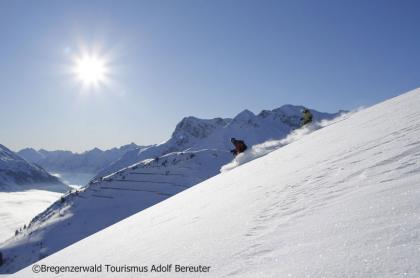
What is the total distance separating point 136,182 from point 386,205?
86.4 metres

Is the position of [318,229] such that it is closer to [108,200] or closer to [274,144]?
[274,144]

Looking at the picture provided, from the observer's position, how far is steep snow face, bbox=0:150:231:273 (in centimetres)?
6088

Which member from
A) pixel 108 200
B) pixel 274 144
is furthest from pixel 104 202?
pixel 274 144

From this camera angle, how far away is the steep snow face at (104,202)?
60.9 metres

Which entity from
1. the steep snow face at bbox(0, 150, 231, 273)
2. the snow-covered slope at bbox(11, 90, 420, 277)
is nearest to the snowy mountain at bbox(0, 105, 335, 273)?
the steep snow face at bbox(0, 150, 231, 273)

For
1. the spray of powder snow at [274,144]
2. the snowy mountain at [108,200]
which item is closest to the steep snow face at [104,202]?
the snowy mountain at [108,200]

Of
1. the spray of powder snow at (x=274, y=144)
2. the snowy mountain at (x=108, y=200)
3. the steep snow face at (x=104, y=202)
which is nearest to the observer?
the spray of powder snow at (x=274, y=144)

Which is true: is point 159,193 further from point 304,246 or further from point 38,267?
point 304,246

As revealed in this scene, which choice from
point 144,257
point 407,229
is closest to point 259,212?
point 144,257

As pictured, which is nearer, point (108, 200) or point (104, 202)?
point (104, 202)

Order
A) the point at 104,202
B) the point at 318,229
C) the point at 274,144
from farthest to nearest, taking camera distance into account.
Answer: the point at 104,202 → the point at 274,144 → the point at 318,229

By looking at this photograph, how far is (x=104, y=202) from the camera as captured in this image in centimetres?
7681

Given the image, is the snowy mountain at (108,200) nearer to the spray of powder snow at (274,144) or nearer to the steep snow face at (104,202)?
the steep snow face at (104,202)

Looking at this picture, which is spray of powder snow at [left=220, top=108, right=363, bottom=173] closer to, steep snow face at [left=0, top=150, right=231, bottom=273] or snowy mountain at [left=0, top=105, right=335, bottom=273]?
steep snow face at [left=0, top=150, right=231, bottom=273]
